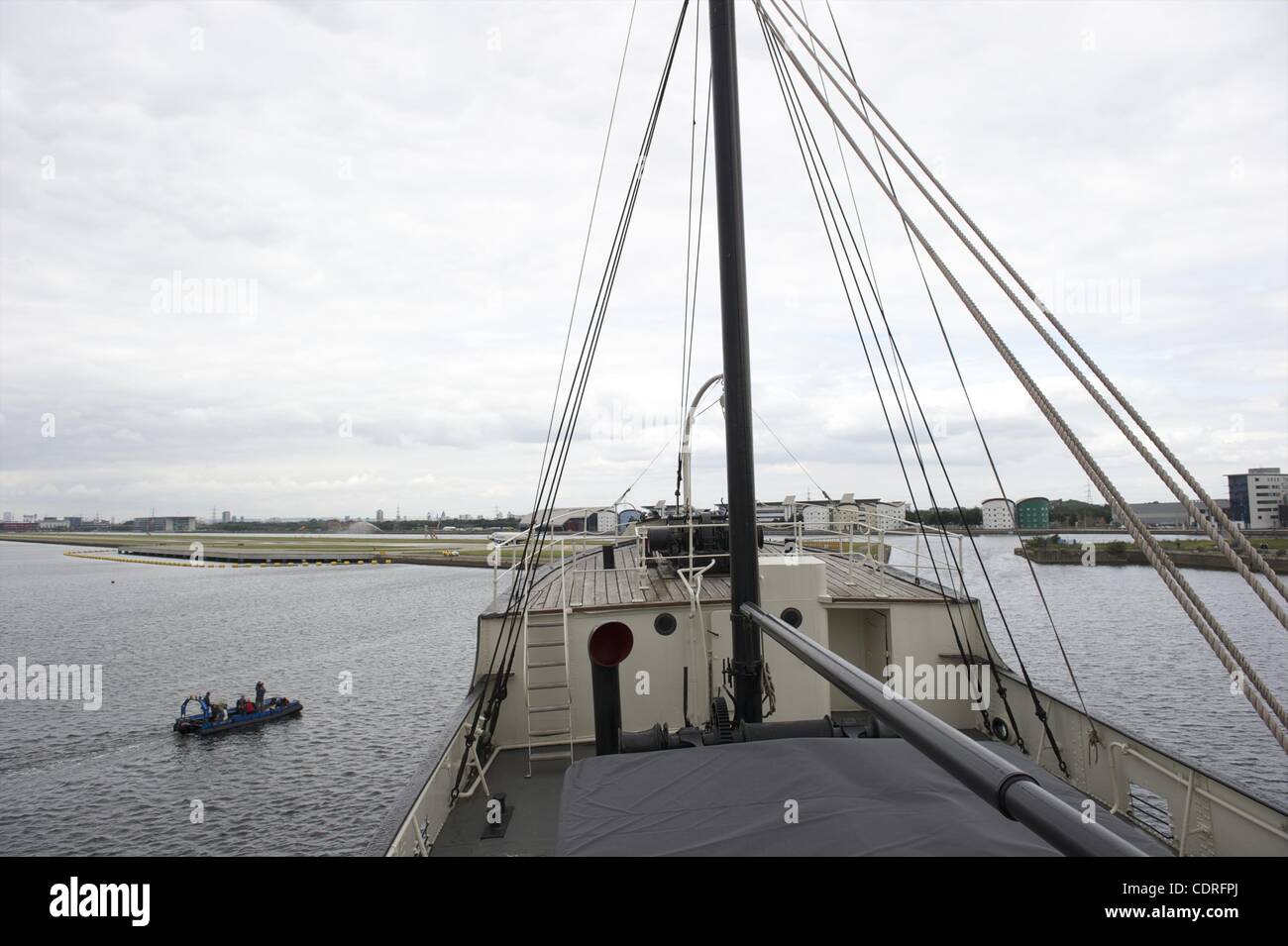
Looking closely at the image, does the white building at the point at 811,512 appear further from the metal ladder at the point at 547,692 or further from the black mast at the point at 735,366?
the metal ladder at the point at 547,692

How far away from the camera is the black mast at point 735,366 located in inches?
224

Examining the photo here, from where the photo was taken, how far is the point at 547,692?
309 inches

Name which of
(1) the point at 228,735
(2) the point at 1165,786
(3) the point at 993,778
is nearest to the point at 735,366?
(3) the point at 993,778

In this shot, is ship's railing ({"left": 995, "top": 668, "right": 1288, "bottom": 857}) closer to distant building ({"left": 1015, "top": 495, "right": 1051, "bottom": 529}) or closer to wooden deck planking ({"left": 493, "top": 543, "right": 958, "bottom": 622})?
wooden deck planking ({"left": 493, "top": 543, "right": 958, "bottom": 622})

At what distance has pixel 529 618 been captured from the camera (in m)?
8.12

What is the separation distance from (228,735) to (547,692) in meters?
17.5

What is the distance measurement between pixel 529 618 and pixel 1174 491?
266 inches

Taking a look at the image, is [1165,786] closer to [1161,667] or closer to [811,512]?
[811,512]

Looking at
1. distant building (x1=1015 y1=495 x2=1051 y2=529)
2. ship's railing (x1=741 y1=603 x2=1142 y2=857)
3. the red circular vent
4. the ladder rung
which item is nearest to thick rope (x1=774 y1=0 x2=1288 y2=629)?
ship's railing (x1=741 y1=603 x2=1142 y2=857)

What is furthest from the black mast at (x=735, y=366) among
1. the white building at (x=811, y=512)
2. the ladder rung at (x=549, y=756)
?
the white building at (x=811, y=512)

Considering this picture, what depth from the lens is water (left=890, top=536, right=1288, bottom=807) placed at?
15.9 metres

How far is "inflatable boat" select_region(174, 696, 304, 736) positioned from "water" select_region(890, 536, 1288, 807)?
2154cm

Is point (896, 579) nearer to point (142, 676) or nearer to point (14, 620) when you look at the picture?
point (142, 676)
